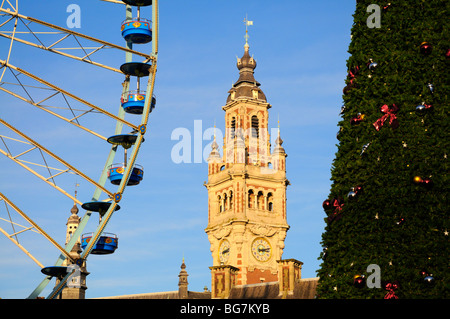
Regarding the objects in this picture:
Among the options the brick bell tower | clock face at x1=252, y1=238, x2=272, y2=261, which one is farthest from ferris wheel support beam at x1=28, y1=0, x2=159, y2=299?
clock face at x1=252, y1=238, x2=272, y2=261

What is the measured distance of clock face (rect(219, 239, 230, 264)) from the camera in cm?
9206

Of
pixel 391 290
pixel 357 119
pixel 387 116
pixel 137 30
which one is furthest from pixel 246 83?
pixel 391 290

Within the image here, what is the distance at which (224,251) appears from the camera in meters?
92.8

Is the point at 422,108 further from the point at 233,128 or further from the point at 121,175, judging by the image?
the point at 233,128

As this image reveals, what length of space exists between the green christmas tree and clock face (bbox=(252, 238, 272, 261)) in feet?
223

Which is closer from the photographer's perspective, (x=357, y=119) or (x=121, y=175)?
(x=357, y=119)

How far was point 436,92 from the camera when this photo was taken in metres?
21.9

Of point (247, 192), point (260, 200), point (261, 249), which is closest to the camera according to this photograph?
point (261, 249)

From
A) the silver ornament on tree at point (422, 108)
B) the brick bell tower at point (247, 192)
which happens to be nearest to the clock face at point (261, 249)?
the brick bell tower at point (247, 192)

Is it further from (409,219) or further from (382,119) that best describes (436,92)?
(409,219)

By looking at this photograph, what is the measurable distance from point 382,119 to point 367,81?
1499 mm

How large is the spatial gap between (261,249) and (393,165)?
7061cm

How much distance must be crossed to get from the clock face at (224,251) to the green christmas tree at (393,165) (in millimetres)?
69049

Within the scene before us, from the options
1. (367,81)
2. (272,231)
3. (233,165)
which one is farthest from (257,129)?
(367,81)
